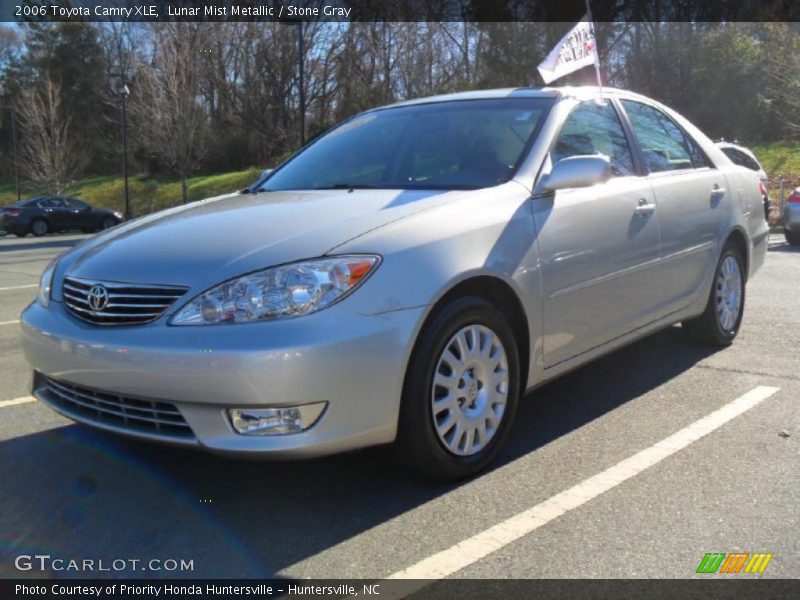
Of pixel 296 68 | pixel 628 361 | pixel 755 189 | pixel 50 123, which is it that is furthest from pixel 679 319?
pixel 50 123

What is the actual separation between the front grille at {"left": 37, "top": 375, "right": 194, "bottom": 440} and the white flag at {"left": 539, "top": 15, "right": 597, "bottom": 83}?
4749mm

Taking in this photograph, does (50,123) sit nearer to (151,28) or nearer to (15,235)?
(151,28)

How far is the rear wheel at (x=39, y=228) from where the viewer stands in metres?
27.1

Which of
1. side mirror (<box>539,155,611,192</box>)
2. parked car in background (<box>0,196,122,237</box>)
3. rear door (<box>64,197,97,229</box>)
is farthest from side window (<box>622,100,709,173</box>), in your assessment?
rear door (<box>64,197,97,229</box>)

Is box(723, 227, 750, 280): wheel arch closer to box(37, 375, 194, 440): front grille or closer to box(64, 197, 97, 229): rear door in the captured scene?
box(37, 375, 194, 440): front grille

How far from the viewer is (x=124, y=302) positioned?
122 inches

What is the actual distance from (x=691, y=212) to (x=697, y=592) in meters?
2.88

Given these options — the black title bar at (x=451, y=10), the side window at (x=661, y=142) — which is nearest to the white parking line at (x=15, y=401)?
the side window at (x=661, y=142)

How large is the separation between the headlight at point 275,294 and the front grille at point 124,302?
0.36ft

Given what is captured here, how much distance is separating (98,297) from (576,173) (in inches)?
84.4

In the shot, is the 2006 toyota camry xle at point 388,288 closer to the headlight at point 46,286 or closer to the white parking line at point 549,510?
the headlight at point 46,286

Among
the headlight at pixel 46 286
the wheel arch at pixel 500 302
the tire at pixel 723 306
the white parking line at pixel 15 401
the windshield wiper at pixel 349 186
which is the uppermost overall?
the windshield wiper at pixel 349 186

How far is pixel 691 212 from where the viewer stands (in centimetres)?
491

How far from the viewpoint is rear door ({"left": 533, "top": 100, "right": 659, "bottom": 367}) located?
3.76m
